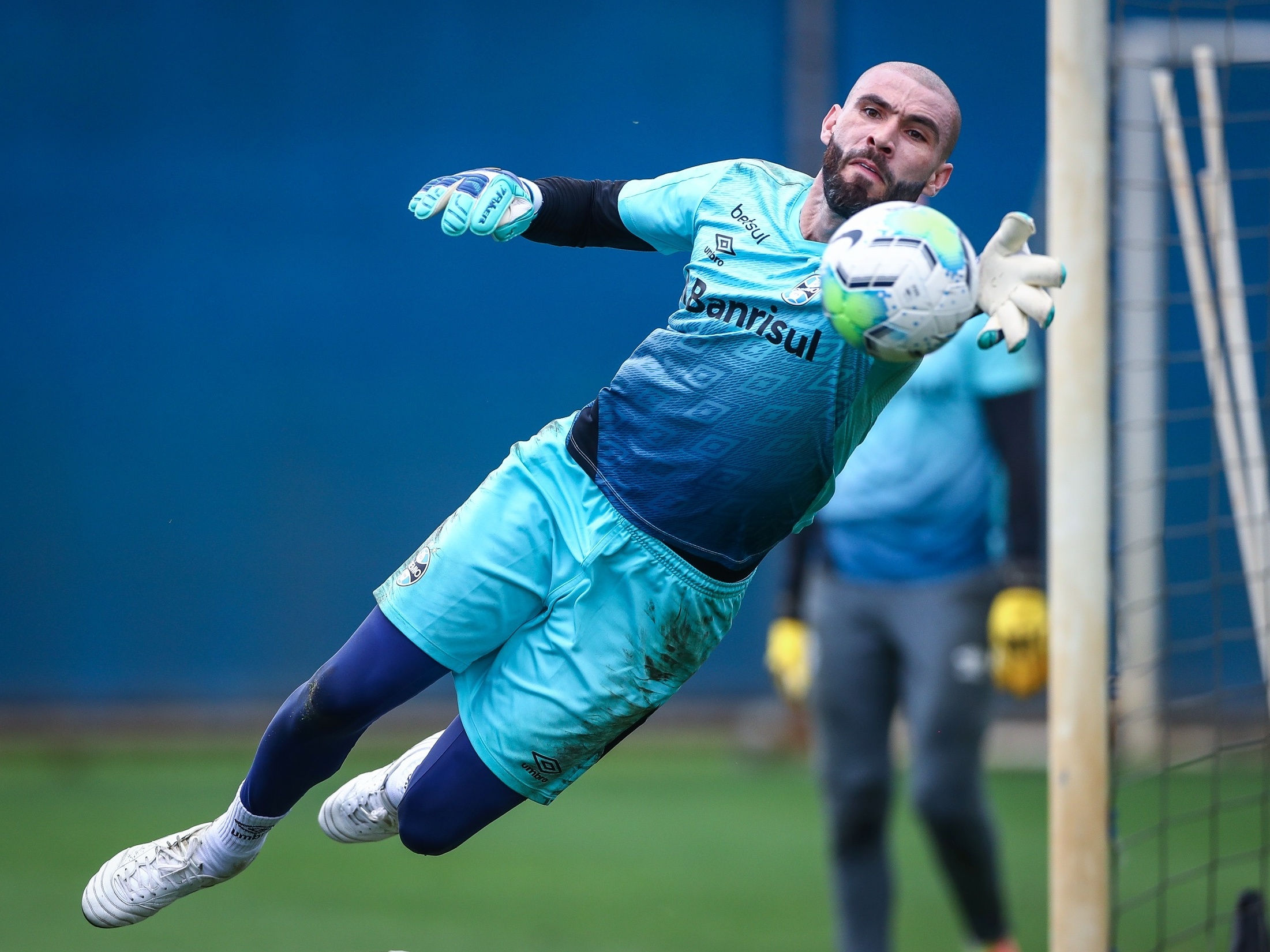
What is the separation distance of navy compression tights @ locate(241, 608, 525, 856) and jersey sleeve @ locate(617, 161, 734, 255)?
0.93 m

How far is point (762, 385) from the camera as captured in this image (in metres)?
2.74

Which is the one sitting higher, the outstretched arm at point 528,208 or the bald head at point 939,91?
the bald head at point 939,91

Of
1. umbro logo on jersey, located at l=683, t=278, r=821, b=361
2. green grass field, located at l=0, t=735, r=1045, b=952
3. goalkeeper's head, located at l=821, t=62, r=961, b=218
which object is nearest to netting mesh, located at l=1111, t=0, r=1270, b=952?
green grass field, located at l=0, t=735, r=1045, b=952

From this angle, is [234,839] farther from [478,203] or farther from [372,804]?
[478,203]

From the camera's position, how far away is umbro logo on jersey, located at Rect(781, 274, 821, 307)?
2.69 meters

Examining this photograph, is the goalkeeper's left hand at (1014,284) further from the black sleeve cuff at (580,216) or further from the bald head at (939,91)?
the black sleeve cuff at (580,216)

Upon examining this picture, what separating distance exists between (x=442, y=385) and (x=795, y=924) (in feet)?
12.8

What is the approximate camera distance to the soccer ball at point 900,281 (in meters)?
2.34

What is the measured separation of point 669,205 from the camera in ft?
9.57

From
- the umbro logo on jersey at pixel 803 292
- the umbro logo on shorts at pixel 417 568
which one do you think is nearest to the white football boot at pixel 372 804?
the umbro logo on shorts at pixel 417 568

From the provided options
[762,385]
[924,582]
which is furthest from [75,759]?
[762,385]

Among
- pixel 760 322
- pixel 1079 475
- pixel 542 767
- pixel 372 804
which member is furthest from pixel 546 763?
pixel 1079 475

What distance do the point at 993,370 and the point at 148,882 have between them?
2718mm

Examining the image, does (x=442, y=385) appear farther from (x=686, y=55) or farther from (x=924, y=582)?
(x=924, y=582)
